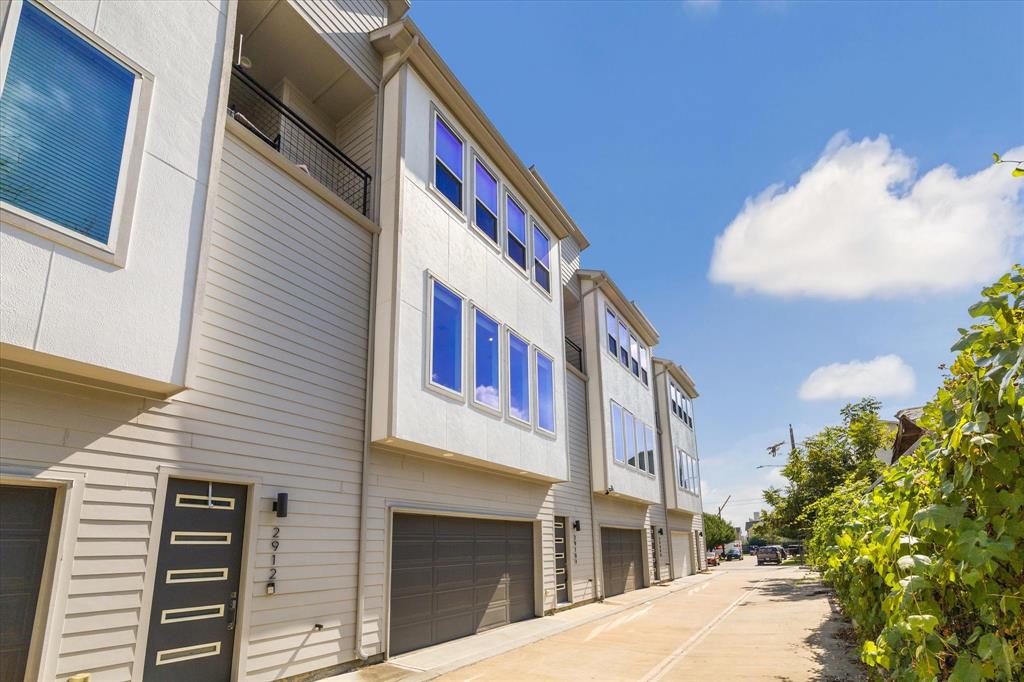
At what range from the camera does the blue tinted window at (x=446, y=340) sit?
907 centimetres

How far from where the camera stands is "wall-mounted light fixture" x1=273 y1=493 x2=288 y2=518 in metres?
6.70

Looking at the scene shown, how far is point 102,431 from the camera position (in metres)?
5.23

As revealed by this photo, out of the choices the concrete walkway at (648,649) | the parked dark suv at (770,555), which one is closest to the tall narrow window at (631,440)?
the concrete walkway at (648,649)

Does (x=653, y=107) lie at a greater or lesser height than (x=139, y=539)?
greater

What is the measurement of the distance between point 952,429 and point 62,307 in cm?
589

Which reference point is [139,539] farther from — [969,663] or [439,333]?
[969,663]

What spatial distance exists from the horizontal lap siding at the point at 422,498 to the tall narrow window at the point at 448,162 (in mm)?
4795

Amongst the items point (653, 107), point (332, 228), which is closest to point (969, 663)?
point (332, 228)

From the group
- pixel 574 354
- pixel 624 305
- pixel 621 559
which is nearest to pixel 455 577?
pixel 574 354

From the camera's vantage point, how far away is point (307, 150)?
9594 mm

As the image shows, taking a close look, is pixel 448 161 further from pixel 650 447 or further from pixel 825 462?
pixel 825 462

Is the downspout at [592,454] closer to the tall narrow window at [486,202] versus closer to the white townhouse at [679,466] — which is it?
the tall narrow window at [486,202]

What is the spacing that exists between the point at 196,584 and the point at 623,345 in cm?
1677

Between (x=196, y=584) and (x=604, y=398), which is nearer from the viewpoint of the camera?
(x=196, y=584)
